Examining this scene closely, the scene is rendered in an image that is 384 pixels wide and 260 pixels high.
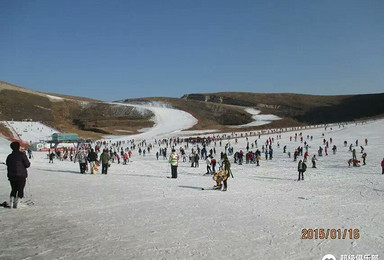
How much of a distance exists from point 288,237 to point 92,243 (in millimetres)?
3258

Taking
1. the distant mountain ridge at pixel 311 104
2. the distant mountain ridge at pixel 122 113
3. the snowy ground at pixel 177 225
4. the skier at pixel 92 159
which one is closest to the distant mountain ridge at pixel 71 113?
the distant mountain ridge at pixel 122 113

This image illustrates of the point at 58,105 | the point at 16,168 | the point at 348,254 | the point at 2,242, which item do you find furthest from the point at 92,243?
the point at 58,105

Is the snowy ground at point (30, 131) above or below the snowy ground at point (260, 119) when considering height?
below

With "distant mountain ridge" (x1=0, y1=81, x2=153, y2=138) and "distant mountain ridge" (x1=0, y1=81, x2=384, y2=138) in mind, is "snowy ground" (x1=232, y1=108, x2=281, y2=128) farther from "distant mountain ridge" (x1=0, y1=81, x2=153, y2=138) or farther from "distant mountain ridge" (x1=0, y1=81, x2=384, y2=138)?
"distant mountain ridge" (x1=0, y1=81, x2=153, y2=138)

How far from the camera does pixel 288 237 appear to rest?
18.0 ft

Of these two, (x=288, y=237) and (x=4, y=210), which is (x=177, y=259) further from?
(x=4, y=210)

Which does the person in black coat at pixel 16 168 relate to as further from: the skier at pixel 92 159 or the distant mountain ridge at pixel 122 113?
the distant mountain ridge at pixel 122 113

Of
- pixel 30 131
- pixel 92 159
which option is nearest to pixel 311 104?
pixel 30 131
